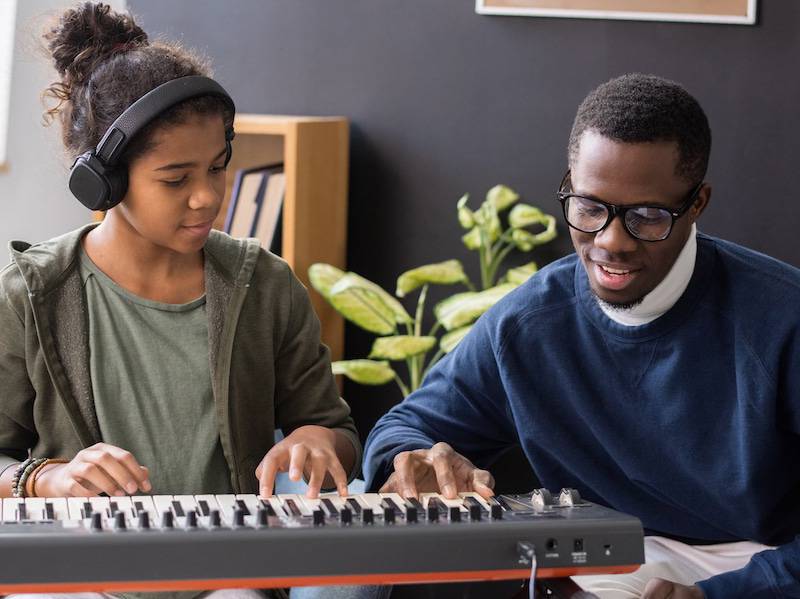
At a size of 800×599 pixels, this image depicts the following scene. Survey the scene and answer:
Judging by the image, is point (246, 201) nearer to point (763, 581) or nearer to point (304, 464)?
point (304, 464)

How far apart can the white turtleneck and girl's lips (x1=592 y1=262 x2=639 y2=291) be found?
0.18 feet

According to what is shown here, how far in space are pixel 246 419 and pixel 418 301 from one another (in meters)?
1.78

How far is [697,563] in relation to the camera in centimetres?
183

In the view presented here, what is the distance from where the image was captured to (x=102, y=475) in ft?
4.78

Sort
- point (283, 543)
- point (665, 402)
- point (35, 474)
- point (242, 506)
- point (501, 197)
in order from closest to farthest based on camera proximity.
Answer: point (283, 543), point (242, 506), point (35, 474), point (665, 402), point (501, 197)

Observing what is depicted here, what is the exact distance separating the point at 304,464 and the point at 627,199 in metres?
0.59

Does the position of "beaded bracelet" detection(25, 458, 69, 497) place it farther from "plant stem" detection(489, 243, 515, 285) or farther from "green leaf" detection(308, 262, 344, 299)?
"plant stem" detection(489, 243, 515, 285)

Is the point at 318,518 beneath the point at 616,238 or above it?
beneath

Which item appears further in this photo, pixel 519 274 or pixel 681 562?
pixel 519 274

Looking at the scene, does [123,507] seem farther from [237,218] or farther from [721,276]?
[237,218]

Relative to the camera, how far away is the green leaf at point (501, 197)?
3414 millimetres

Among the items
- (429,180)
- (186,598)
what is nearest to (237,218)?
(429,180)

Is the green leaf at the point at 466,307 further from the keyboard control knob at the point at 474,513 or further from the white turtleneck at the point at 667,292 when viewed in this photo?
the keyboard control knob at the point at 474,513

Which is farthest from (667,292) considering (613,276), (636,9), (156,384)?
(636,9)
